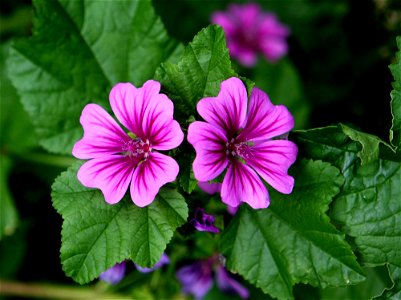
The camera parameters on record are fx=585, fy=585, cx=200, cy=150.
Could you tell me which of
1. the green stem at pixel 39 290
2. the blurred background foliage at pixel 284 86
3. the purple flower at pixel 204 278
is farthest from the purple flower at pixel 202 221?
the green stem at pixel 39 290

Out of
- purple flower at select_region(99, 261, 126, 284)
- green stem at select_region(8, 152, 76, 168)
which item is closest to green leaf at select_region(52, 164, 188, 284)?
purple flower at select_region(99, 261, 126, 284)

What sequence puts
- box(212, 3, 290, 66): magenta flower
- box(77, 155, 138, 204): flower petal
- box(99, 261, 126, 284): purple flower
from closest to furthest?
box(77, 155, 138, 204): flower petal, box(99, 261, 126, 284): purple flower, box(212, 3, 290, 66): magenta flower

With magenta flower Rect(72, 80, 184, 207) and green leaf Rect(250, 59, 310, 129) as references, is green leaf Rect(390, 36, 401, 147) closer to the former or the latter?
magenta flower Rect(72, 80, 184, 207)

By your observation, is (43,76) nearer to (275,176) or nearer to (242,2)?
(275,176)

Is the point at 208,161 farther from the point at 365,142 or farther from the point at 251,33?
the point at 251,33

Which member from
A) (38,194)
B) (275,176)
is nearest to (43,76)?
(275,176)
